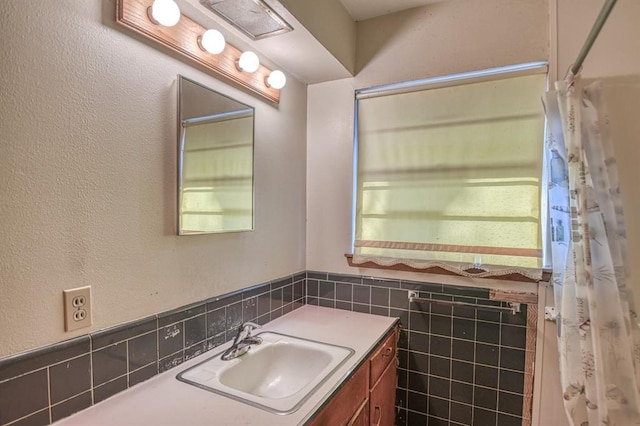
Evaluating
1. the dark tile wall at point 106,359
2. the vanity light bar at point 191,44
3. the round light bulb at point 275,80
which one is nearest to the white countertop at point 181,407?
the dark tile wall at point 106,359

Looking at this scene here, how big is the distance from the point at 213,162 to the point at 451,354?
1.53 m

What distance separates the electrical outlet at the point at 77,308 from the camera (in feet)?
2.98

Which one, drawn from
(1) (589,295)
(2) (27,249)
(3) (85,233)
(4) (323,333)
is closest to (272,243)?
(4) (323,333)

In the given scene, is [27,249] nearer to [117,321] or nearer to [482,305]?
[117,321]

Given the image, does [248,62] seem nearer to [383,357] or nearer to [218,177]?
[218,177]

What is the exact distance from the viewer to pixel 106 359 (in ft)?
3.29

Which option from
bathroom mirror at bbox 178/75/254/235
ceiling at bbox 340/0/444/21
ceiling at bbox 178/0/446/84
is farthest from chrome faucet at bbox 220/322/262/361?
ceiling at bbox 340/0/444/21

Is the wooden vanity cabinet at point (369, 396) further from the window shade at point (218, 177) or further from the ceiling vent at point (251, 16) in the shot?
the ceiling vent at point (251, 16)

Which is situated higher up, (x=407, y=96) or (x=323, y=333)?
(x=407, y=96)

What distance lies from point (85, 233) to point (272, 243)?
0.94 metres

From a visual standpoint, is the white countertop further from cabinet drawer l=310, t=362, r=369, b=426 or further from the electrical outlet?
the electrical outlet

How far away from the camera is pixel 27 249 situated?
2.73 ft

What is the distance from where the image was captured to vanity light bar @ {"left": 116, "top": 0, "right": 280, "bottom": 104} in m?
1.04

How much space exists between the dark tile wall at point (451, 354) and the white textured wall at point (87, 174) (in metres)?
0.99
